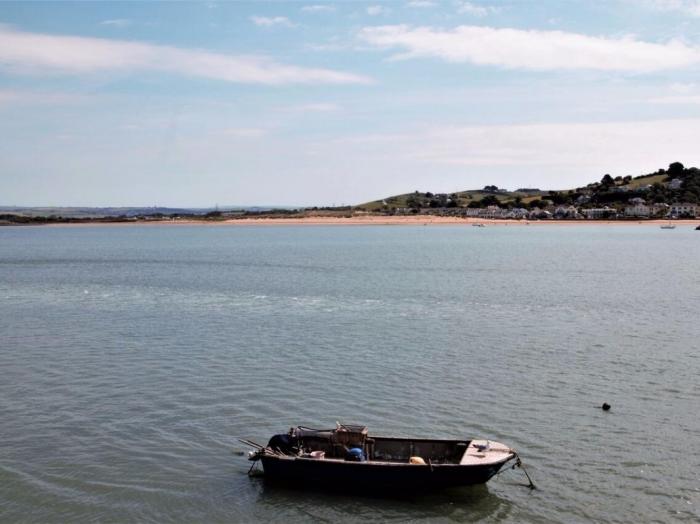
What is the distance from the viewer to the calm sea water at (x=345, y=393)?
20.6 metres

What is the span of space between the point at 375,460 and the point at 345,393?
7.69m

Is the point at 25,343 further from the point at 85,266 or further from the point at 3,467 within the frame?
the point at 85,266

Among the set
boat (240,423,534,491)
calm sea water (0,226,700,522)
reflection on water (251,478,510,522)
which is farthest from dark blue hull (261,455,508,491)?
calm sea water (0,226,700,522)

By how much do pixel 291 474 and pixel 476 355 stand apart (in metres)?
17.1

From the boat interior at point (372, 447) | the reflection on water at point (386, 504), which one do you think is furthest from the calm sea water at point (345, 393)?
the boat interior at point (372, 447)

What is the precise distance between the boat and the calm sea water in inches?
23.5

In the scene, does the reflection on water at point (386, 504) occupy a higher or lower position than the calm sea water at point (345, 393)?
lower

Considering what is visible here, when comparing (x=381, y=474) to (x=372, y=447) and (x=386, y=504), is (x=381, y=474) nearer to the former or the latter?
(x=386, y=504)

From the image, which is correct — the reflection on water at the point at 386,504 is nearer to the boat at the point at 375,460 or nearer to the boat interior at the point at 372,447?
the boat at the point at 375,460

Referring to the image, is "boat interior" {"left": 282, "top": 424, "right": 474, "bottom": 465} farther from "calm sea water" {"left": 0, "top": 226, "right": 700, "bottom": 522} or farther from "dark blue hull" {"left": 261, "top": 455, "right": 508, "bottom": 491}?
"calm sea water" {"left": 0, "top": 226, "right": 700, "bottom": 522}

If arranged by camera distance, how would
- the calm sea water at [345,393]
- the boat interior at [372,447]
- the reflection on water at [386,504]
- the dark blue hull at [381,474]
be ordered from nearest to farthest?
the reflection on water at [386,504] → the dark blue hull at [381,474] → the calm sea water at [345,393] → the boat interior at [372,447]

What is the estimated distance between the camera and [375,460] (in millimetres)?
22062

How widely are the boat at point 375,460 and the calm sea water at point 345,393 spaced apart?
60cm

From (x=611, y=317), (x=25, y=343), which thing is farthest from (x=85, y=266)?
(x=611, y=317)
